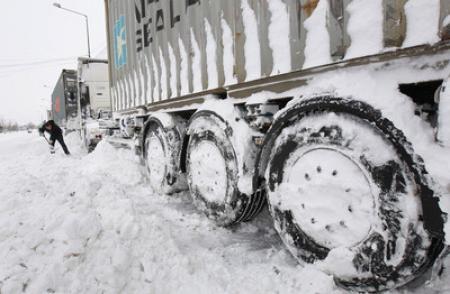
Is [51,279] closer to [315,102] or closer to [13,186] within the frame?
[315,102]

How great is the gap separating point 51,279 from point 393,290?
2.06 meters

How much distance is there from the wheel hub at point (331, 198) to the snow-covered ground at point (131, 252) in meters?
0.29

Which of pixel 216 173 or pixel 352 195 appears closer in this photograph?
pixel 352 195

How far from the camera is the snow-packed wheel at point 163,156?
11.8 feet

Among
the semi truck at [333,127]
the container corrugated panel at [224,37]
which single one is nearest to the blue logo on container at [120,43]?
the container corrugated panel at [224,37]

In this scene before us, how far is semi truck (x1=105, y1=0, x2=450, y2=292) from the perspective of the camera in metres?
1.33

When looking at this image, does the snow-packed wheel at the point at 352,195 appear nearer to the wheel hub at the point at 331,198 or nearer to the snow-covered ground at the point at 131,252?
the wheel hub at the point at 331,198

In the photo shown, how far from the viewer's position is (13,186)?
12.0 feet

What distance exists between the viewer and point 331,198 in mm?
1693

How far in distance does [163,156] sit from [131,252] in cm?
183

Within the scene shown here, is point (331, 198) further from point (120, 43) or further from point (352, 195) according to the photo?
point (120, 43)

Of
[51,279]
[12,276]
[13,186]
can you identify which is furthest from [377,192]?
[13,186]

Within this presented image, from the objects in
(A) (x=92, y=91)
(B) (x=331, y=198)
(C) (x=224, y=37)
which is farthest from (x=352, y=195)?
(A) (x=92, y=91)

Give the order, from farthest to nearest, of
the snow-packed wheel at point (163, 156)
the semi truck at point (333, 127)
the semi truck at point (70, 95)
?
the semi truck at point (70, 95)
the snow-packed wheel at point (163, 156)
the semi truck at point (333, 127)
